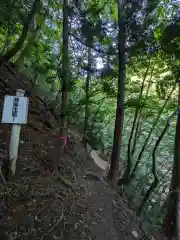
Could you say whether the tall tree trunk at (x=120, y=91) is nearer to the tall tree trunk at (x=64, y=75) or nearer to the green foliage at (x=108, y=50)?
the green foliage at (x=108, y=50)

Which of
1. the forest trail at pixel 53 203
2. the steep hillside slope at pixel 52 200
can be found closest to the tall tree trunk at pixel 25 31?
the steep hillside slope at pixel 52 200

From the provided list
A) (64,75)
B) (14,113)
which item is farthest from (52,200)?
(64,75)

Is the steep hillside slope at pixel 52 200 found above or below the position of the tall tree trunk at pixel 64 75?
below

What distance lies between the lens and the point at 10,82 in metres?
5.29

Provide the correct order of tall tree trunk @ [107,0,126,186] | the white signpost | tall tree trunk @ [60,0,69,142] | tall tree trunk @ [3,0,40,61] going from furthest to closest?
1. tall tree trunk @ [3,0,40,61]
2. tall tree trunk @ [107,0,126,186]
3. tall tree trunk @ [60,0,69,142]
4. the white signpost

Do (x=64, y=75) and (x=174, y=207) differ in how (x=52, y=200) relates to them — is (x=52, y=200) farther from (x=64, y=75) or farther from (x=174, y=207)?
(x=174, y=207)

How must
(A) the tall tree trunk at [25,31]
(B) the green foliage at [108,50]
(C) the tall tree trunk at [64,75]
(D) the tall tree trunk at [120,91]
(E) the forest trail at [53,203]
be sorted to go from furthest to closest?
(A) the tall tree trunk at [25,31], (D) the tall tree trunk at [120,91], (B) the green foliage at [108,50], (C) the tall tree trunk at [64,75], (E) the forest trail at [53,203]

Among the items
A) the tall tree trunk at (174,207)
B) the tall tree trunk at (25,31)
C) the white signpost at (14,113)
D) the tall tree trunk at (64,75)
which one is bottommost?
the tall tree trunk at (174,207)

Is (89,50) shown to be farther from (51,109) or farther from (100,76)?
(51,109)

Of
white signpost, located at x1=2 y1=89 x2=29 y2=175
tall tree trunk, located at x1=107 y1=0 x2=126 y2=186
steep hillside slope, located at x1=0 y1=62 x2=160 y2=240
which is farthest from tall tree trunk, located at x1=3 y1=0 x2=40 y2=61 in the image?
white signpost, located at x1=2 y1=89 x2=29 y2=175

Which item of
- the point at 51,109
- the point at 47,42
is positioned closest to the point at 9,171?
the point at 51,109

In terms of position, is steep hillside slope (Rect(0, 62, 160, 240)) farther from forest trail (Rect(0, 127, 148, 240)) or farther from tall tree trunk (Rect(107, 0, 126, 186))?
tall tree trunk (Rect(107, 0, 126, 186))

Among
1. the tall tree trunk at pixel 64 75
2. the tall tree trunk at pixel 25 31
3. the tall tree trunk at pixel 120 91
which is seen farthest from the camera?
the tall tree trunk at pixel 25 31

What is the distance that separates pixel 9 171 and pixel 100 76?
102 inches
